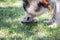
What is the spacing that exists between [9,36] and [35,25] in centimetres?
57

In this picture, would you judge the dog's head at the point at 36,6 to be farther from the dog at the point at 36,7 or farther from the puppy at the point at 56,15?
the puppy at the point at 56,15

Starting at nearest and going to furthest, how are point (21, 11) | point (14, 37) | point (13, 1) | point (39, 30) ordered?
point (14, 37), point (39, 30), point (21, 11), point (13, 1)

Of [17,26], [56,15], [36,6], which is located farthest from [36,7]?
[17,26]

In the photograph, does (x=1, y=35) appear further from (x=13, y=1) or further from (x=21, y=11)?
(x=13, y=1)

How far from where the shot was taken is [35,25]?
4.02m

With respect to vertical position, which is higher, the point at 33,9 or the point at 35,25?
the point at 33,9

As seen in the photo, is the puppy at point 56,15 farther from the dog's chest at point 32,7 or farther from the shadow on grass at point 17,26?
the dog's chest at point 32,7

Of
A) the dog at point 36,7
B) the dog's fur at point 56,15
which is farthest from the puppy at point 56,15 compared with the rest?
the dog at point 36,7

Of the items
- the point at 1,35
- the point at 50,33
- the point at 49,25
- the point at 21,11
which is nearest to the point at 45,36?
the point at 50,33

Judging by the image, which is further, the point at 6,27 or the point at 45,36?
the point at 6,27

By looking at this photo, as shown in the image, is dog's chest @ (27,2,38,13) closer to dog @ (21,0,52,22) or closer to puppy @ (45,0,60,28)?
dog @ (21,0,52,22)

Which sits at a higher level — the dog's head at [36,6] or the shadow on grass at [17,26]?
the dog's head at [36,6]

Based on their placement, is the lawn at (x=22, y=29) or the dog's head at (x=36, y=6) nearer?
the lawn at (x=22, y=29)

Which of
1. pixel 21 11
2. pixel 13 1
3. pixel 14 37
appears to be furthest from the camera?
pixel 13 1
